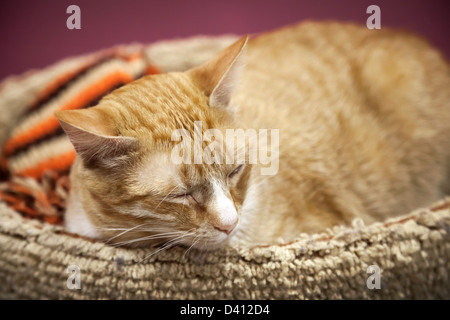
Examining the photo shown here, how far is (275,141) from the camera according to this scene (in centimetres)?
123

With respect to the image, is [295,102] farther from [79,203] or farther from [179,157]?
[79,203]

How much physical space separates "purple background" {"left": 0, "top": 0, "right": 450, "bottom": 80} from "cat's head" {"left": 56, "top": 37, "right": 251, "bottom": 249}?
67cm

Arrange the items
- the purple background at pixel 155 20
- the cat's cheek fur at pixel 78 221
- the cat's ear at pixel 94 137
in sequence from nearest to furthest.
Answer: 1. the cat's ear at pixel 94 137
2. the cat's cheek fur at pixel 78 221
3. the purple background at pixel 155 20

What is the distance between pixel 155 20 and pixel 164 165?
0.98 metres

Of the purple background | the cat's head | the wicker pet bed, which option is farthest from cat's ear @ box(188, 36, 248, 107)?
the purple background

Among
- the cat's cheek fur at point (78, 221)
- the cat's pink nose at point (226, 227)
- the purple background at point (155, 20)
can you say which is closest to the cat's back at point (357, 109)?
the purple background at point (155, 20)

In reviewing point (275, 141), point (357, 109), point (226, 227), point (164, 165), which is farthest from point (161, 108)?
point (357, 109)

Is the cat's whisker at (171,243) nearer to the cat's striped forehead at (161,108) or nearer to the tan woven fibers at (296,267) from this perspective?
the tan woven fibers at (296,267)

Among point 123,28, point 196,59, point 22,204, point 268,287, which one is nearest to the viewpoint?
point 268,287

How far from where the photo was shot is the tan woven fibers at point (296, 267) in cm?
95

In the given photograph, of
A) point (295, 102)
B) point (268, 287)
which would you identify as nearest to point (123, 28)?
point (295, 102)

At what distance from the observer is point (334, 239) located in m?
0.99

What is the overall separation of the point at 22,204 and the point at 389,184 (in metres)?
1.26

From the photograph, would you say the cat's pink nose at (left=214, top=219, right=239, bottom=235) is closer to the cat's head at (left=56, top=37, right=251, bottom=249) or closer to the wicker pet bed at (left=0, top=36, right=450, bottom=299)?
the cat's head at (left=56, top=37, right=251, bottom=249)
